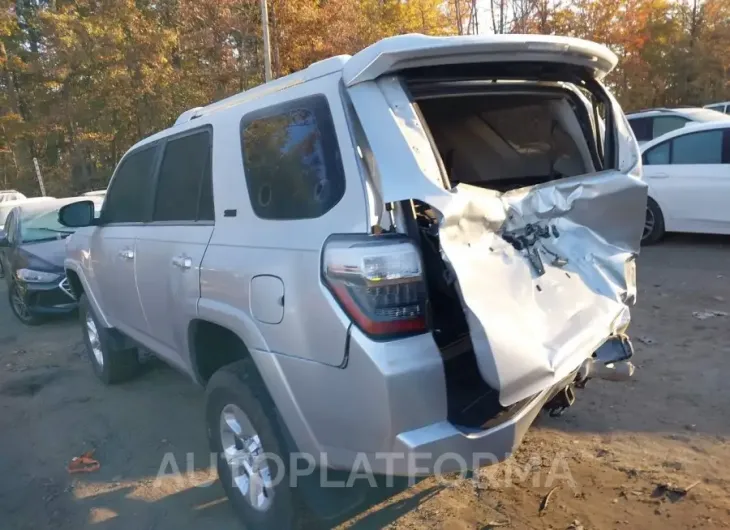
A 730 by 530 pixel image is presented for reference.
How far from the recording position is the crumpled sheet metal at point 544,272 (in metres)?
2.29

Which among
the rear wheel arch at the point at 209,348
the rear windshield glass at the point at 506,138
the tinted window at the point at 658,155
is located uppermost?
the rear windshield glass at the point at 506,138

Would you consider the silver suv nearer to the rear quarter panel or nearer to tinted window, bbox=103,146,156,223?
the rear quarter panel

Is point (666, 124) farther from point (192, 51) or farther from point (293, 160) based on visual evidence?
point (192, 51)

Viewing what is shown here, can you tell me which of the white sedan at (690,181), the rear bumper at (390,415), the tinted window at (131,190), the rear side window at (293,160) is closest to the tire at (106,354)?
the tinted window at (131,190)

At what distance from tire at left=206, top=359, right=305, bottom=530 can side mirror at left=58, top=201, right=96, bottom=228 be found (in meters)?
2.32

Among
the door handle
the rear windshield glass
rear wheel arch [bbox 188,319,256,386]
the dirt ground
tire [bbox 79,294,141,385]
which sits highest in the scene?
the rear windshield glass

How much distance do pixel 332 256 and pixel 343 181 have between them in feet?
1.01

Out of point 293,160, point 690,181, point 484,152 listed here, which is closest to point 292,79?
point 293,160

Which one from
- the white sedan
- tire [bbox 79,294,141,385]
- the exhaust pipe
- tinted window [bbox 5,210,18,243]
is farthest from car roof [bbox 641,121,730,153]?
tinted window [bbox 5,210,18,243]

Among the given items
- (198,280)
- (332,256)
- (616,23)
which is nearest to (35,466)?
(198,280)

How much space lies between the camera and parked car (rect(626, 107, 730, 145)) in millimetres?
11258

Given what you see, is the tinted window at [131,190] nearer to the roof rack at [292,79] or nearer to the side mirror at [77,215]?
the side mirror at [77,215]

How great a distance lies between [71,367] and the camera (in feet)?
20.1

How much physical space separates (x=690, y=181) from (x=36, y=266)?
823 cm
